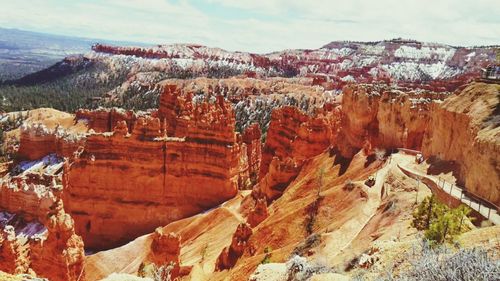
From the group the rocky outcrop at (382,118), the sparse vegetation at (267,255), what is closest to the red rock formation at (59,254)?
the sparse vegetation at (267,255)

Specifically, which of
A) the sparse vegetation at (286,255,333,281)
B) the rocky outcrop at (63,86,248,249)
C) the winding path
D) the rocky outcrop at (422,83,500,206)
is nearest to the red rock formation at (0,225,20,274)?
the rocky outcrop at (63,86,248,249)

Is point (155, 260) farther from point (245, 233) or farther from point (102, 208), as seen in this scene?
point (102, 208)

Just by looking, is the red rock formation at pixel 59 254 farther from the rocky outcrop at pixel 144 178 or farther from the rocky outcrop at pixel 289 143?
the rocky outcrop at pixel 289 143

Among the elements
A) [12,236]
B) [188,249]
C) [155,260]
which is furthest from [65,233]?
[188,249]

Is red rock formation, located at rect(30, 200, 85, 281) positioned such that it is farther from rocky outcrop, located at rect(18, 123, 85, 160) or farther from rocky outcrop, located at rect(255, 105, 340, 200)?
rocky outcrop, located at rect(18, 123, 85, 160)

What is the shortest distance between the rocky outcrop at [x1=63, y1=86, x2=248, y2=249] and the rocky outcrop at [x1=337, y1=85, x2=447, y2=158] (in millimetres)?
12619

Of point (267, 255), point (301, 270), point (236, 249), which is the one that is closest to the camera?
point (301, 270)

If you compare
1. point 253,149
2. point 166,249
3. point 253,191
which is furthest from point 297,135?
point 166,249

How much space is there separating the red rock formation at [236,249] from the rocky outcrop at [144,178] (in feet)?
52.3

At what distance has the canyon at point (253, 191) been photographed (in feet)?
89.7

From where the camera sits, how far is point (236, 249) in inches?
1407

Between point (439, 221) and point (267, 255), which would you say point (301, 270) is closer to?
point (439, 221)

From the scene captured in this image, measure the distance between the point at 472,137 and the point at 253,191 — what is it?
24753 millimetres

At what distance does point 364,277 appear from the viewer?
1638cm
